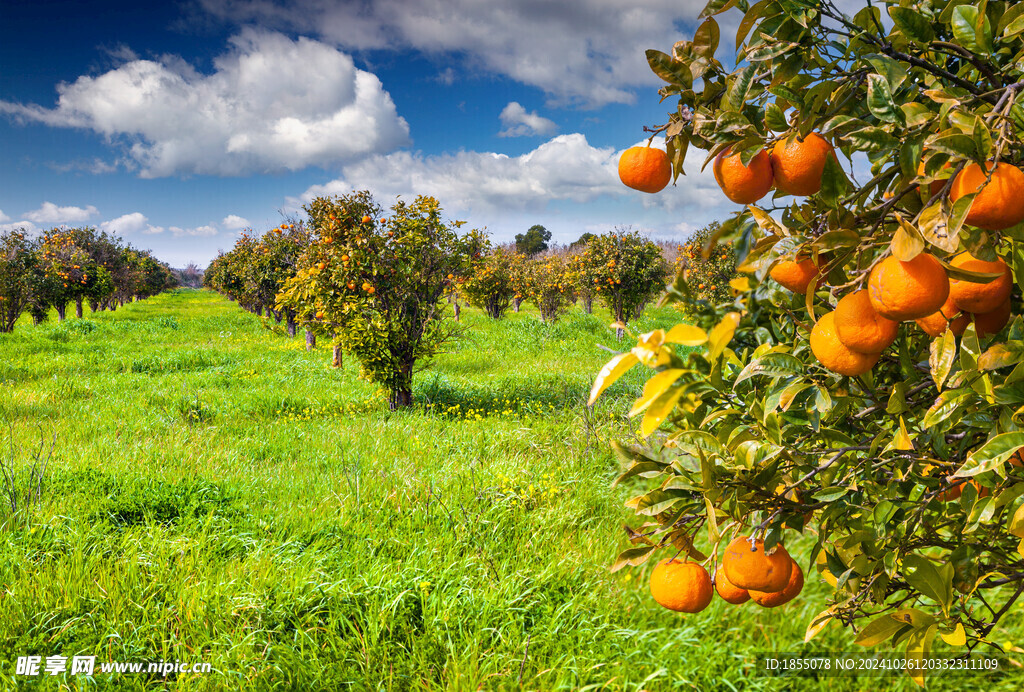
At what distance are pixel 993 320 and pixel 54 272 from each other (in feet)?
69.4

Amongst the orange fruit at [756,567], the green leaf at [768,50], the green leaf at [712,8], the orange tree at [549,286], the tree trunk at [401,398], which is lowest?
the tree trunk at [401,398]

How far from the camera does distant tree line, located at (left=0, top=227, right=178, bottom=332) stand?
13975 millimetres

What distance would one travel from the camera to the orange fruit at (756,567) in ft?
2.90

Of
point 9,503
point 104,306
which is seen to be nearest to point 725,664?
point 9,503

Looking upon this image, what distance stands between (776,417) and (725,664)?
79.6 inches

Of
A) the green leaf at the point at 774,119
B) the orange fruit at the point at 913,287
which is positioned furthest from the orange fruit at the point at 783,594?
the green leaf at the point at 774,119

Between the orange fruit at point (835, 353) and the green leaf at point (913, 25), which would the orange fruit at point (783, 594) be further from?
the green leaf at point (913, 25)

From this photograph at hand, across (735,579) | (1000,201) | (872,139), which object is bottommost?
(735,579)

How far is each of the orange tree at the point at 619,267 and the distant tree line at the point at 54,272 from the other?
14832mm

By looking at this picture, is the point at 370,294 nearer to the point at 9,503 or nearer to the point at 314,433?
the point at 314,433

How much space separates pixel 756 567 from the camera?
0.88 metres

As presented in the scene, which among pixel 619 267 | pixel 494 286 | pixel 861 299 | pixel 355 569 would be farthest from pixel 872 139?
pixel 494 286

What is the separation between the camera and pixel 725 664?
242cm

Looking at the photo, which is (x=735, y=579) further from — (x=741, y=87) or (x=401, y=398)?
(x=401, y=398)
